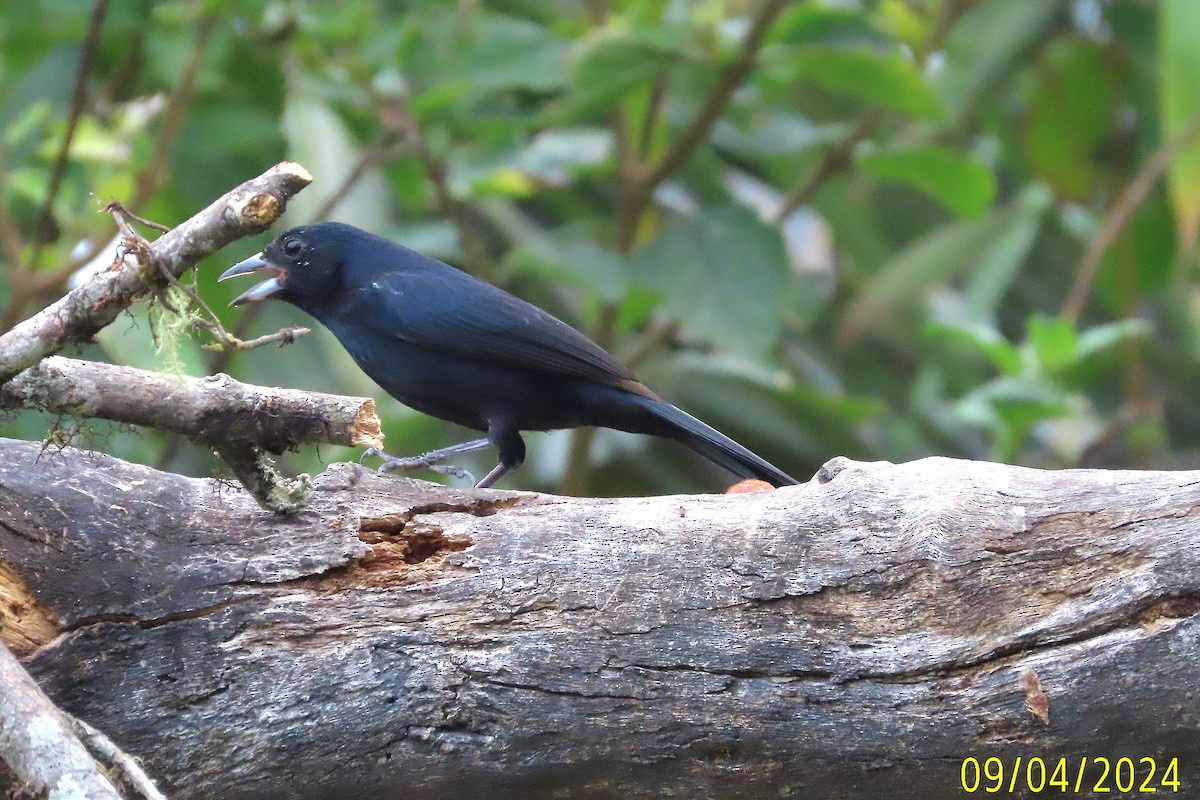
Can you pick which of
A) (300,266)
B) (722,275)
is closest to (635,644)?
(300,266)

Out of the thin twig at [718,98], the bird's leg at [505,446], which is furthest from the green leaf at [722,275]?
the bird's leg at [505,446]

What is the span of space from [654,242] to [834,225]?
1.66 metres

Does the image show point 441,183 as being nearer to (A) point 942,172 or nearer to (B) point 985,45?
→ (A) point 942,172

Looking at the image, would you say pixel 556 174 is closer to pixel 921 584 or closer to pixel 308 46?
pixel 308 46

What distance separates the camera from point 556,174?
5.23m

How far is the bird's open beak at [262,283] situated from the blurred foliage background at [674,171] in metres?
0.29

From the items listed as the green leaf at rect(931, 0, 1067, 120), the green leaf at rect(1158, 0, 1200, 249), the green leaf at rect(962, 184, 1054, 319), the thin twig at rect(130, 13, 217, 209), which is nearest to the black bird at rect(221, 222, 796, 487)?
the thin twig at rect(130, 13, 217, 209)

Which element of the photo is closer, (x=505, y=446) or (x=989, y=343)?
(x=505, y=446)

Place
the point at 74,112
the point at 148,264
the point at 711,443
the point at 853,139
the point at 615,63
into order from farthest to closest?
the point at 853,139
the point at 615,63
the point at 74,112
the point at 711,443
the point at 148,264

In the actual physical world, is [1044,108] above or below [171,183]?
above

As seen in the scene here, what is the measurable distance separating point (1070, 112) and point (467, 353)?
3.81 metres

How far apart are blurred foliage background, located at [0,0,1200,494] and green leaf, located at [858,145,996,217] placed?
0.05 ft

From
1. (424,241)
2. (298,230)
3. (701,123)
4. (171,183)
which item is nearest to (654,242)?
(701,123)

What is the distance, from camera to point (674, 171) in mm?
5016
